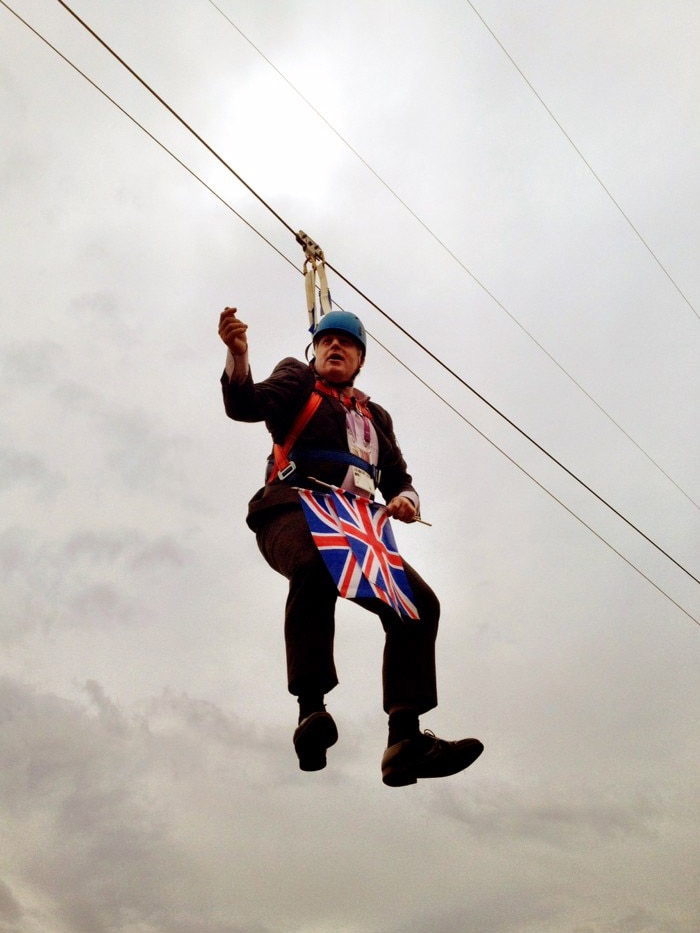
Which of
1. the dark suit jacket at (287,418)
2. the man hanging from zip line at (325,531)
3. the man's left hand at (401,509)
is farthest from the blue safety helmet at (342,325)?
the man's left hand at (401,509)

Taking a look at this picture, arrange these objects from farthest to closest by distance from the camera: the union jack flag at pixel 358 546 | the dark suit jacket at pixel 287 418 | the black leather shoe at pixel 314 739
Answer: the dark suit jacket at pixel 287 418, the union jack flag at pixel 358 546, the black leather shoe at pixel 314 739

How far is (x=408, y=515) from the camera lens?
5.23 m

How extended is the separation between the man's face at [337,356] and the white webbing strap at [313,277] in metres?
0.26

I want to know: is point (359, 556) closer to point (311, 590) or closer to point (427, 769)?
point (311, 590)

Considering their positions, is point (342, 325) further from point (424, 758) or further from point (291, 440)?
point (424, 758)

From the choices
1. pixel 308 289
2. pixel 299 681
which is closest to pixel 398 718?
pixel 299 681

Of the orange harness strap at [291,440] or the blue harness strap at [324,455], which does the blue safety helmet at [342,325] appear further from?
the blue harness strap at [324,455]

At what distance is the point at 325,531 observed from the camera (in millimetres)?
4625

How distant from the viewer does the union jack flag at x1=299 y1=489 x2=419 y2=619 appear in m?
4.52

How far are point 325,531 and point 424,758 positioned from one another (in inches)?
47.7

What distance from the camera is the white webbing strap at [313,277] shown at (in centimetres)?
586

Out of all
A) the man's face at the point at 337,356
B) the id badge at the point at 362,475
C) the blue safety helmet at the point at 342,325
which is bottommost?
the id badge at the point at 362,475

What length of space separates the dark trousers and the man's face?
985mm

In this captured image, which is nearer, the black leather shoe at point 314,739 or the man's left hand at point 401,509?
the black leather shoe at point 314,739
